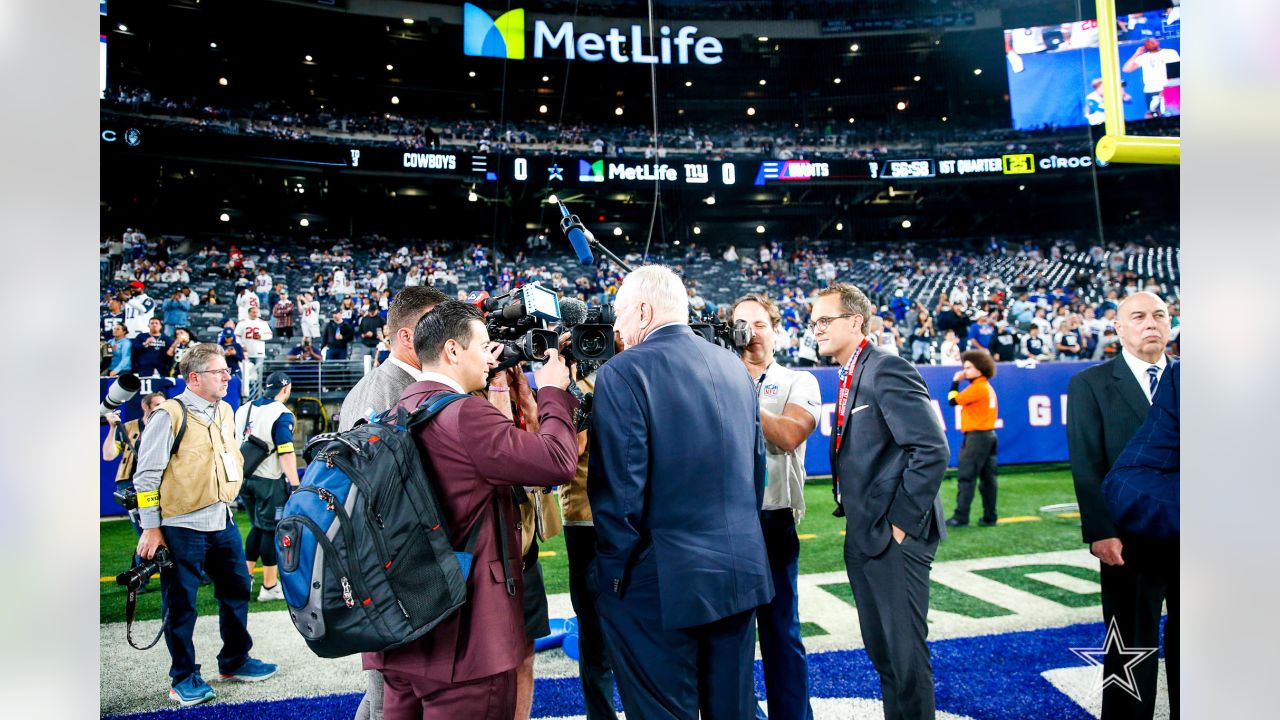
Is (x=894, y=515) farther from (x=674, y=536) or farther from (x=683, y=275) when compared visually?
(x=683, y=275)

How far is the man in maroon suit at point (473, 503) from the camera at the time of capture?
189cm

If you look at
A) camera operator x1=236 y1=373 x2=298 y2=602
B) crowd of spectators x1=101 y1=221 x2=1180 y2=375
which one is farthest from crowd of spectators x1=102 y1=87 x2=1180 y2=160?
camera operator x1=236 y1=373 x2=298 y2=602

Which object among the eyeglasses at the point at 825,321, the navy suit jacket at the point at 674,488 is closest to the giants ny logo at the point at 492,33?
the eyeglasses at the point at 825,321

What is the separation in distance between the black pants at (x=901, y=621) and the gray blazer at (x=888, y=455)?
0.06 meters

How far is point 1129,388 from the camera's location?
2762mm

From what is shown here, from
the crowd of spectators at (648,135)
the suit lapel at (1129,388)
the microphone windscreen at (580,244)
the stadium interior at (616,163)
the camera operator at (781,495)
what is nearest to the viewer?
the suit lapel at (1129,388)

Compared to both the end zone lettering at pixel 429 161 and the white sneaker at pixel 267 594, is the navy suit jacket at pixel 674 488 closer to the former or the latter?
the white sneaker at pixel 267 594

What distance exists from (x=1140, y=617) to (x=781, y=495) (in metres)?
1.35

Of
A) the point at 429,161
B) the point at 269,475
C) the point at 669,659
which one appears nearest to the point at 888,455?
the point at 669,659

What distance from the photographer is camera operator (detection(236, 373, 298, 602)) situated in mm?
5219

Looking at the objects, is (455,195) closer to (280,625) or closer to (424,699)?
(280,625)

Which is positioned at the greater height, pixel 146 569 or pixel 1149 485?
pixel 1149 485

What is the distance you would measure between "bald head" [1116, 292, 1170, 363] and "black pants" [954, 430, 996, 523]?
14.6 feet
